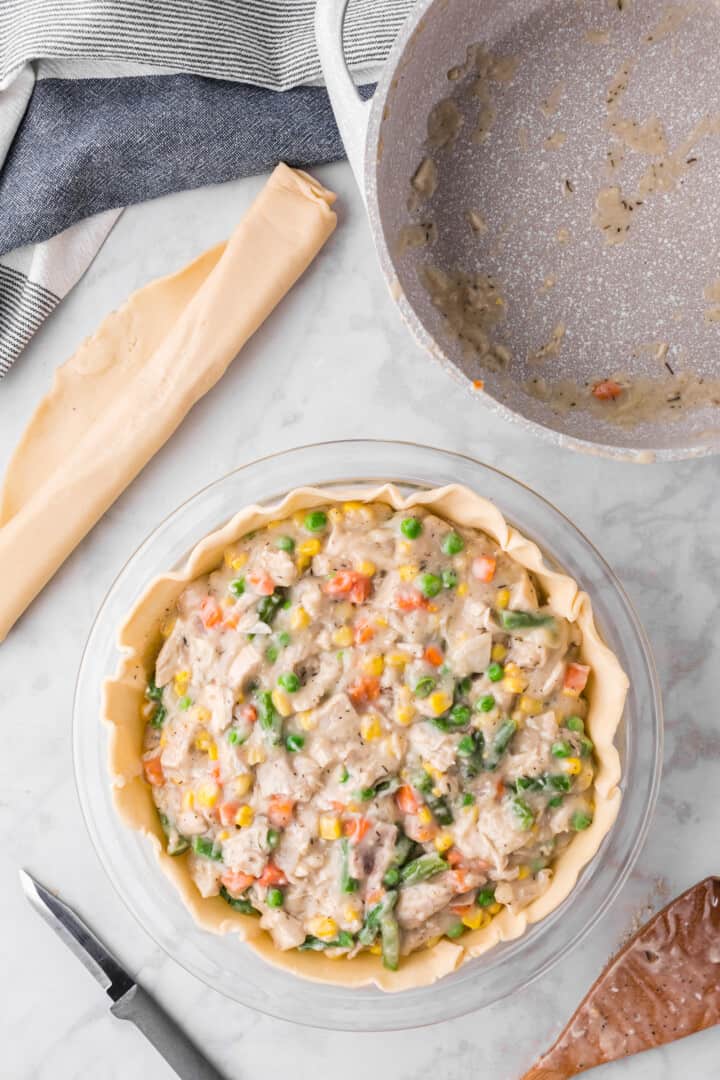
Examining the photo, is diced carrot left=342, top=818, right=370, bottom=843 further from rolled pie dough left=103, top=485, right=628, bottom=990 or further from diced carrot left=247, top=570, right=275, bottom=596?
diced carrot left=247, top=570, right=275, bottom=596

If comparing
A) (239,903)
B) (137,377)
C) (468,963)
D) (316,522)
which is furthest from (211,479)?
(468,963)

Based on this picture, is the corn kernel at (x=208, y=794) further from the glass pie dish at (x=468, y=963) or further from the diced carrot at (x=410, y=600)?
the diced carrot at (x=410, y=600)

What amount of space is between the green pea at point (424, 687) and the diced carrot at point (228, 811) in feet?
1.24

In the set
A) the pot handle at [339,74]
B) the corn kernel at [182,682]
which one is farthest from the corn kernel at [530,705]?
the pot handle at [339,74]

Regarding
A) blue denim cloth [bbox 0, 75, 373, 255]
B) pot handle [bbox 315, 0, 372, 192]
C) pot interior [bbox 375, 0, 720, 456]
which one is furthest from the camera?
blue denim cloth [bbox 0, 75, 373, 255]

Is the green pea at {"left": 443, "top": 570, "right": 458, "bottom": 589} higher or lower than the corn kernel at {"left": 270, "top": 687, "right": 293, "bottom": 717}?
lower

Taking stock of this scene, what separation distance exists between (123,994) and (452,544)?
1203 millimetres

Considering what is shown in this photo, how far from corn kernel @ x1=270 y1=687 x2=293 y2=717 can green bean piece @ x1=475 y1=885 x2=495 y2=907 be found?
489 millimetres

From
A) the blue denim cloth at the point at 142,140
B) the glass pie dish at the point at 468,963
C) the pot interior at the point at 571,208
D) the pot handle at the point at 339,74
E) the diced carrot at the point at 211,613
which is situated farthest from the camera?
the blue denim cloth at the point at 142,140

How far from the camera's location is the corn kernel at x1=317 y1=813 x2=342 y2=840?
1.93 m

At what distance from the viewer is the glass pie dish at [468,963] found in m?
2.20

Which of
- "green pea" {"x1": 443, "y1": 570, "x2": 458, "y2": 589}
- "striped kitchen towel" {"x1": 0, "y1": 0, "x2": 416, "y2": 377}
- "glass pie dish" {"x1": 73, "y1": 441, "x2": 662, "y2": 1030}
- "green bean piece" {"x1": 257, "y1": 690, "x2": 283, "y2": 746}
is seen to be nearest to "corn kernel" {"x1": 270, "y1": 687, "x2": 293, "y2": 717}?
"green bean piece" {"x1": 257, "y1": 690, "x2": 283, "y2": 746}

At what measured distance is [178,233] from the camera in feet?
7.88

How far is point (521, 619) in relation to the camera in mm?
1970
